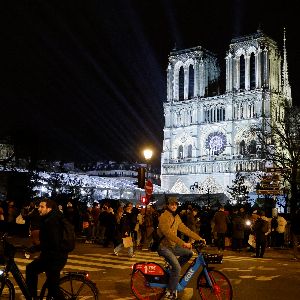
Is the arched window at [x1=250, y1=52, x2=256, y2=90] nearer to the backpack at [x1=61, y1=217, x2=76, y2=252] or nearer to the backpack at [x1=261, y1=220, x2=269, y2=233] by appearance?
the backpack at [x1=261, y1=220, x2=269, y2=233]

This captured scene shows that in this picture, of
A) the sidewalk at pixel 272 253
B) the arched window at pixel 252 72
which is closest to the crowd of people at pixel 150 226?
the sidewalk at pixel 272 253

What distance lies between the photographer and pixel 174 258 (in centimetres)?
893

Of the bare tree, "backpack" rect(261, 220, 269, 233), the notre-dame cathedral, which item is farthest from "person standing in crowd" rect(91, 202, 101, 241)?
the notre-dame cathedral

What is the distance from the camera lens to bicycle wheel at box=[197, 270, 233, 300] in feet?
27.9

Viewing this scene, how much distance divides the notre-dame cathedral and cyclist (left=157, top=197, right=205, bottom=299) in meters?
71.6

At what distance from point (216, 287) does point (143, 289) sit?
1.39 meters

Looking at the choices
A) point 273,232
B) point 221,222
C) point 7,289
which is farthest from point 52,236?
point 273,232

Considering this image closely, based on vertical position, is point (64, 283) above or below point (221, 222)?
below

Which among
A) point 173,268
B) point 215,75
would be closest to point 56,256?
point 173,268

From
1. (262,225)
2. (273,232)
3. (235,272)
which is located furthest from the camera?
(273,232)

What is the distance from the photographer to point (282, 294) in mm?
10609

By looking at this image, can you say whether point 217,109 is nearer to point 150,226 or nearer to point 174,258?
point 150,226

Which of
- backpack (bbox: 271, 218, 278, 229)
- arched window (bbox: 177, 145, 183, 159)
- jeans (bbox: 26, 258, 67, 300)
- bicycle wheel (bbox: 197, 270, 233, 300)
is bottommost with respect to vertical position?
bicycle wheel (bbox: 197, 270, 233, 300)

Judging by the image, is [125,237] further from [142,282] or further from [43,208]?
[43,208]
